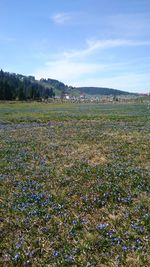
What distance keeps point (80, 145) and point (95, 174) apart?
861 cm

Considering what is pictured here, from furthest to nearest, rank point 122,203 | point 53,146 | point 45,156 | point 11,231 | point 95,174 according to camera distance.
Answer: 1. point 53,146
2. point 45,156
3. point 95,174
4. point 122,203
5. point 11,231

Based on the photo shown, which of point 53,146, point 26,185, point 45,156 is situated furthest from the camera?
point 53,146

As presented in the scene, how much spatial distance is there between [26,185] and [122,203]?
4226 millimetres

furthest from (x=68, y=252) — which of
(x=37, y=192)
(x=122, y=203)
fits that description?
(x=37, y=192)

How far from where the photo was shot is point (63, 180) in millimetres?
12844

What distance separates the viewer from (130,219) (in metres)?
8.85

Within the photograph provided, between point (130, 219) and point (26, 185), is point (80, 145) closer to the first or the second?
point (26, 185)

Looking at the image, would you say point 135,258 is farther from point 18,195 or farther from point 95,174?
point 95,174

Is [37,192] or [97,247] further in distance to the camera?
[37,192]

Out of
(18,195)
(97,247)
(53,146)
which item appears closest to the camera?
(97,247)

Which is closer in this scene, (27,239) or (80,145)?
(27,239)

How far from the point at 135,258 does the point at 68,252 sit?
1.54 m

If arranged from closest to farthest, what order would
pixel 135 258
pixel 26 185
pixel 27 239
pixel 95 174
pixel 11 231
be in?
pixel 135 258
pixel 27 239
pixel 11 231
pixel 26 185
pixel 95 174

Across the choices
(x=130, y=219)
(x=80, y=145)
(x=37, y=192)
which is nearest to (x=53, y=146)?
(x=80, y=145)
